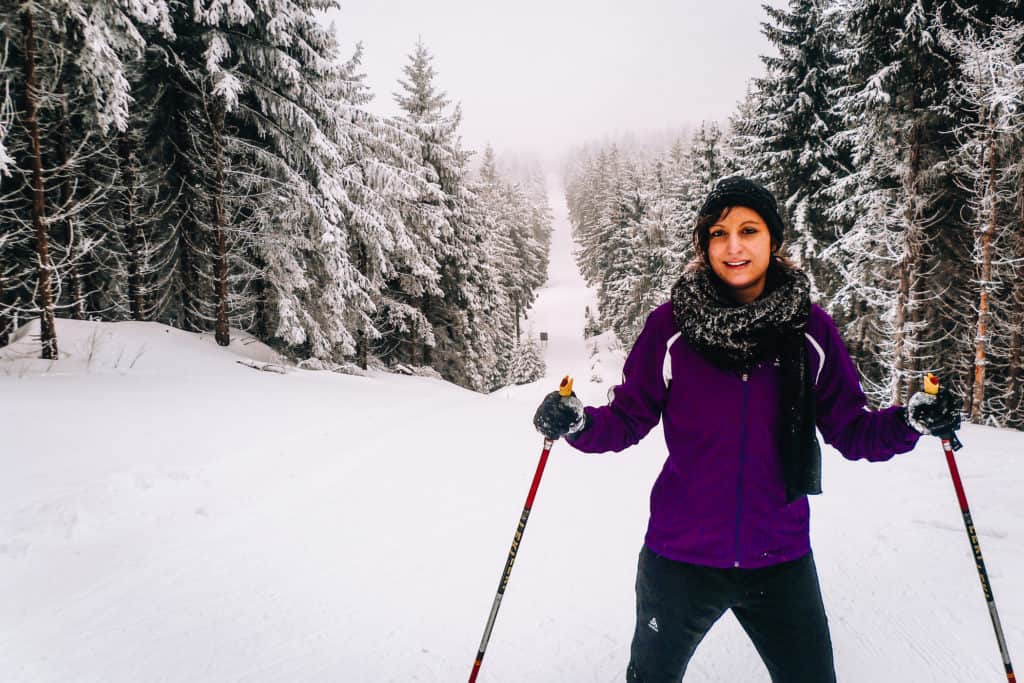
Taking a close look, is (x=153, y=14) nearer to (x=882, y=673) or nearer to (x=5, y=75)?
(x=5, y=75)

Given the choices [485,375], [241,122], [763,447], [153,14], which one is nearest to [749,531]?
[763,447]

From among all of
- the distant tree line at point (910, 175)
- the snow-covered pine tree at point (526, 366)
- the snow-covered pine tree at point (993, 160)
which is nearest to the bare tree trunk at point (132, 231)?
the distant tree line at point (910, 175)

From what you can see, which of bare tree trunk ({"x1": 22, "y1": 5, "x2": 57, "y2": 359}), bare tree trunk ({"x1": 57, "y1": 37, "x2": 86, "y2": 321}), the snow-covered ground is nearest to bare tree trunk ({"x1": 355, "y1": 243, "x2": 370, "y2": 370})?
bare tree trunk ({"x1": 57, "y1": 37, "x2": 86, "y2": 321})

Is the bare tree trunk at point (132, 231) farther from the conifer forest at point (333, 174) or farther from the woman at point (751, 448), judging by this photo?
the woman at point (751, 448)

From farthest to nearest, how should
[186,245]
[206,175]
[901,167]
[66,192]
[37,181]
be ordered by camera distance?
[186,245] < [206,175] < [66,192] < [901,167] < [37,181]

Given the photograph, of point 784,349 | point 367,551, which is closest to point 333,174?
point 367,551

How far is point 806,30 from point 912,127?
237 inches

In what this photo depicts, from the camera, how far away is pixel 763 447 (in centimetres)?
190

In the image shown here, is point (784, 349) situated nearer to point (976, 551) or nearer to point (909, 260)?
point (976, 551)

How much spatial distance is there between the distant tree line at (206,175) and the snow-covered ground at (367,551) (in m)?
5.41

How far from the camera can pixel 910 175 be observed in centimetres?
1208

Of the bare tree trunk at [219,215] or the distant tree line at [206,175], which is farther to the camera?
the bare tree trunk at [219,215]

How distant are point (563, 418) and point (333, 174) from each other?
45.4 feet

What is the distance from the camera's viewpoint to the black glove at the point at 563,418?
7.07ft
